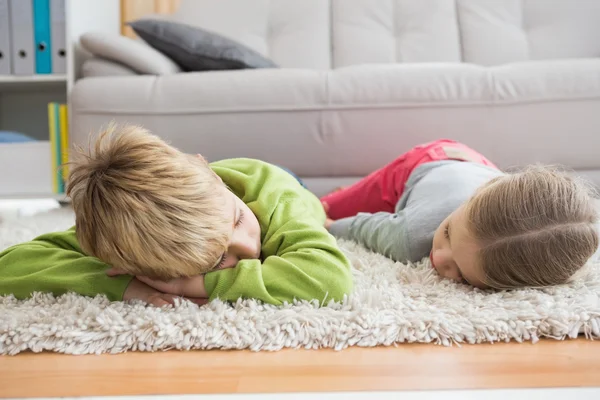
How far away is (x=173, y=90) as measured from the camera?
1.64 meters

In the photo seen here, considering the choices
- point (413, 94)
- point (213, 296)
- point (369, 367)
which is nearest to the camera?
point (369, 367)

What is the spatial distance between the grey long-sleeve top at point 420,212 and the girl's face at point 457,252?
7 centimetres

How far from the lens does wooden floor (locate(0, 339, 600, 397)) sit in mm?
579

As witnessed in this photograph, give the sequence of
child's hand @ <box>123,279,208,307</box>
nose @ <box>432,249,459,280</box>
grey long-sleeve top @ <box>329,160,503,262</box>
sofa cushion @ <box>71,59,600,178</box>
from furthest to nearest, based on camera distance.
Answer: sofa cushion @ <box>71,59,600,178</box> < grey long-sleeve top @ <box>329,160,503,262</box> < nose @ <box>432,249,459,280</box> < child's hand @ <box>123,279,208,307</box>

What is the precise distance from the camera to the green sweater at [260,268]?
2.55 ft

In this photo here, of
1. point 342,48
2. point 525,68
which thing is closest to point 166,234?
point 525,68

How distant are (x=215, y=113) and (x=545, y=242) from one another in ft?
3.53

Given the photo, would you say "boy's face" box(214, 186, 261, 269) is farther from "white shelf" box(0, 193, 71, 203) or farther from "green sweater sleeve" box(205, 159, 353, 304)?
"white shelf" box(0, 193, 71, 203)

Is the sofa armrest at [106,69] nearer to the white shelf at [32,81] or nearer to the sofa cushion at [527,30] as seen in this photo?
the white shelf at [32,81]

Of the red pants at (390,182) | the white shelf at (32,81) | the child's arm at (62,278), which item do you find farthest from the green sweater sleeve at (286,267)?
the white shelf at (32,81)

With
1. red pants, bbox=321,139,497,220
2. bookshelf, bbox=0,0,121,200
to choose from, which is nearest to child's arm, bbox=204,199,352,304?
→ red pants, bbox=321,139,497,220

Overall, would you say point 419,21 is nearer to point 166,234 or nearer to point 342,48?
point 342,48

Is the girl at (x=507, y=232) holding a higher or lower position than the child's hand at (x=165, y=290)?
higher

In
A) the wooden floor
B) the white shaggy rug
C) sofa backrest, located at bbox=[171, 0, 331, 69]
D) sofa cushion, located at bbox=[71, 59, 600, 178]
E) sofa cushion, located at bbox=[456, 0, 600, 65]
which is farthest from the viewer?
sofa backrest, located at bbox=[171, 0, 331, 69]
